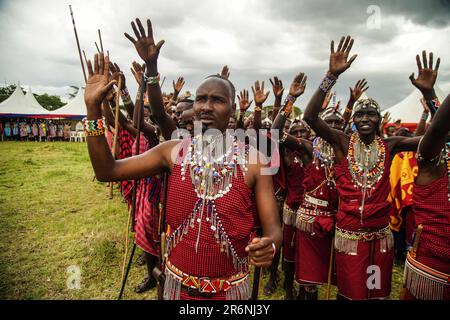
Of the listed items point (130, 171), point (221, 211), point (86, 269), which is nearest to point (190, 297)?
point (221, 211)

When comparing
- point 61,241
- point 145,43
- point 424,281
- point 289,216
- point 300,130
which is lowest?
point 61,241

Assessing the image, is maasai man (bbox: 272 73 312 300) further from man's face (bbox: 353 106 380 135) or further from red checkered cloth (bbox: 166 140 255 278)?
red checkered cloth (bbox: 166 140 255 278)

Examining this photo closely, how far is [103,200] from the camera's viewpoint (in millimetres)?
8578

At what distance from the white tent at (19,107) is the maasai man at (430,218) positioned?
30.2 metres

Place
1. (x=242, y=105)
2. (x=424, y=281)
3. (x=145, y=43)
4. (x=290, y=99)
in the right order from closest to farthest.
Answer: (x=145, y=43)
(x=424, y=281)
(x=290, y=99)
(x=242, y=105)

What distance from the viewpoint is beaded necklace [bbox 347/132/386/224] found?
3158 millimetres

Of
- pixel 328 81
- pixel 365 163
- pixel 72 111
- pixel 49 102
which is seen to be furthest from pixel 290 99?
pixel 49 102

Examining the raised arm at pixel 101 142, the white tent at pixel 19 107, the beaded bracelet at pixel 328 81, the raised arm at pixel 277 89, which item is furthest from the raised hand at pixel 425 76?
the white tent at pixel 19 107

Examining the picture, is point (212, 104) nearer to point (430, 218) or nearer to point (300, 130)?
point (430, 218)

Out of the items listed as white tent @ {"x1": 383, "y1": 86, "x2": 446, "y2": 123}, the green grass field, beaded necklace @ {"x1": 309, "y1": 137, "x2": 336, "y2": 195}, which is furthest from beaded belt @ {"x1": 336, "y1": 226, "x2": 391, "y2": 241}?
white tent @ {"x1": 383, "y1": 86, "x2": 446, "y2": 123}

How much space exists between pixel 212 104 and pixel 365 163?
2152 millimetres

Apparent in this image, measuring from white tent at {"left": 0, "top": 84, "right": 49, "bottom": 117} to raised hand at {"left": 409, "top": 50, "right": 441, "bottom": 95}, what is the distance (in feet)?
98.8

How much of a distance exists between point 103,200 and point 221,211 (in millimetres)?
7701

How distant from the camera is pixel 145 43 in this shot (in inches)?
91.3
